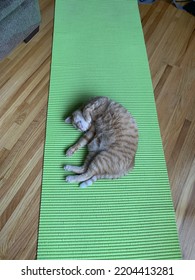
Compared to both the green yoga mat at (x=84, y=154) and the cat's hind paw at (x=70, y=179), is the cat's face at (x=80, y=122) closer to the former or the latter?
the green yoga mat at (x=84, y=154)

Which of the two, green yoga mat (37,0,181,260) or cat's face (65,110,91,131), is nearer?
green yoga mat (37,0,181,260)

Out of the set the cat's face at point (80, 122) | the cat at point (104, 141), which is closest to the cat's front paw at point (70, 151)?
the cat at point (104, 141)

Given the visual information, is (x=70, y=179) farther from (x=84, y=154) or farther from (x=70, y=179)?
(x=84, y=154)

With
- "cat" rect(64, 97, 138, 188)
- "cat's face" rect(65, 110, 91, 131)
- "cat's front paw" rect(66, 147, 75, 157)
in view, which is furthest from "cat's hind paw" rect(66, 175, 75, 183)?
"cat's face" rect(65, 110, 91, 131)

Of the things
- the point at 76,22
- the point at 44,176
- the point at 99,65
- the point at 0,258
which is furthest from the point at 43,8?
the point at 0,258

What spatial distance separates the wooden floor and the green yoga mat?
5cm

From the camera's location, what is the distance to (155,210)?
121cm

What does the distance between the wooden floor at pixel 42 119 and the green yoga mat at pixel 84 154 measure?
5 cm

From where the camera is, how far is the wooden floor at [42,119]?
3.78 feet

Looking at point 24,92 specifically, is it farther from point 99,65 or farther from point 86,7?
point 86,7

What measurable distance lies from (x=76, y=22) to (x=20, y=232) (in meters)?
1.47

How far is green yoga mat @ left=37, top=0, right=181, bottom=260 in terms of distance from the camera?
1.12 meters

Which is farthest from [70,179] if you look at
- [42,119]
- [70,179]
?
[42,119]

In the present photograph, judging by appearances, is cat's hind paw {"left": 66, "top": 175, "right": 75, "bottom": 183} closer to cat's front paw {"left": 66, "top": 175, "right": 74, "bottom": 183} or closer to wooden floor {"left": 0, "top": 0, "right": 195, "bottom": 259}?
cat's front paw {"left": 66, "top": 175, "right": 74, "bottom": 183}
